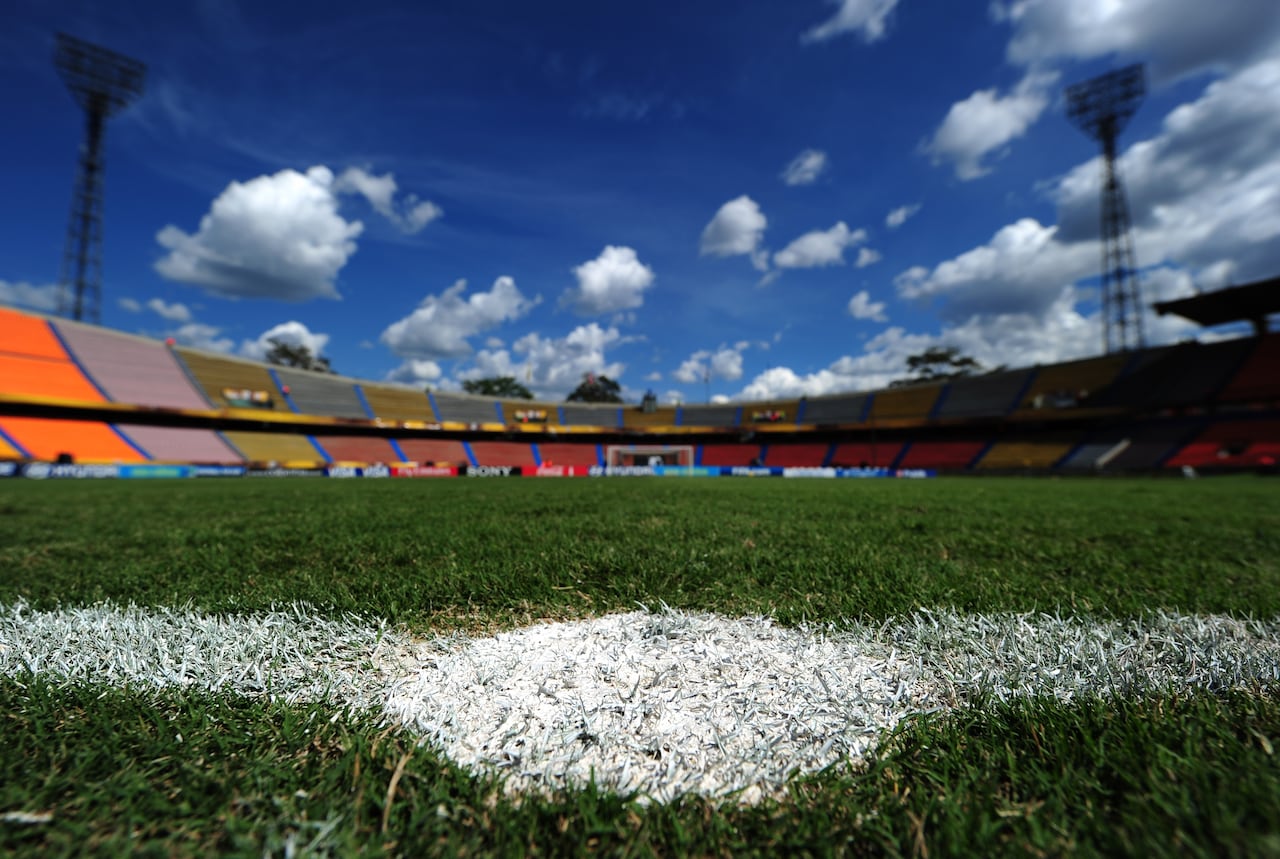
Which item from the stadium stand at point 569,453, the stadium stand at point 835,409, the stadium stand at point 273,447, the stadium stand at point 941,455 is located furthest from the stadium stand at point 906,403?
the stadium stand at point 273,447

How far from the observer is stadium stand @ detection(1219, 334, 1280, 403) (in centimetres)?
2783

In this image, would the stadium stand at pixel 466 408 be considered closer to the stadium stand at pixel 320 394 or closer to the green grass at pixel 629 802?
the stadium stand at pixel 320 394

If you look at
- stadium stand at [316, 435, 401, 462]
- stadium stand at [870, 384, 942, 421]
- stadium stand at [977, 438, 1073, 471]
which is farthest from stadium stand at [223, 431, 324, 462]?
stadium stand at [977, 438, 1073, 471]

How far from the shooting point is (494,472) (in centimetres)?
3038

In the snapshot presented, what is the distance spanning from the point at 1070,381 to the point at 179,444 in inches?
2280

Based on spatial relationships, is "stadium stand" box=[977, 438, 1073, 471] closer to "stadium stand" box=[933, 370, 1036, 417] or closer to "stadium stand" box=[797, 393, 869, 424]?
"stadium stand" box=[933, 370, 1036, 417]

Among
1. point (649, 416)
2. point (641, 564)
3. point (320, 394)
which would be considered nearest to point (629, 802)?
point (641, 564)

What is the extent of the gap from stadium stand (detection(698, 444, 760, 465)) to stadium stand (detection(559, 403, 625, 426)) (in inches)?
373

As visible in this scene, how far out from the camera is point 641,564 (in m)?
2.79

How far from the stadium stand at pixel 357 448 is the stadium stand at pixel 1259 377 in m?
52.9

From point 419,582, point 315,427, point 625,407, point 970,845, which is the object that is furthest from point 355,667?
point 625,407

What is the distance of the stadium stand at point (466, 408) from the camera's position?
46.1 m

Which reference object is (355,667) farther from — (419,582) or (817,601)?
(817,601)

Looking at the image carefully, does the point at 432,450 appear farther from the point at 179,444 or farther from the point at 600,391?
the point at 600,391
